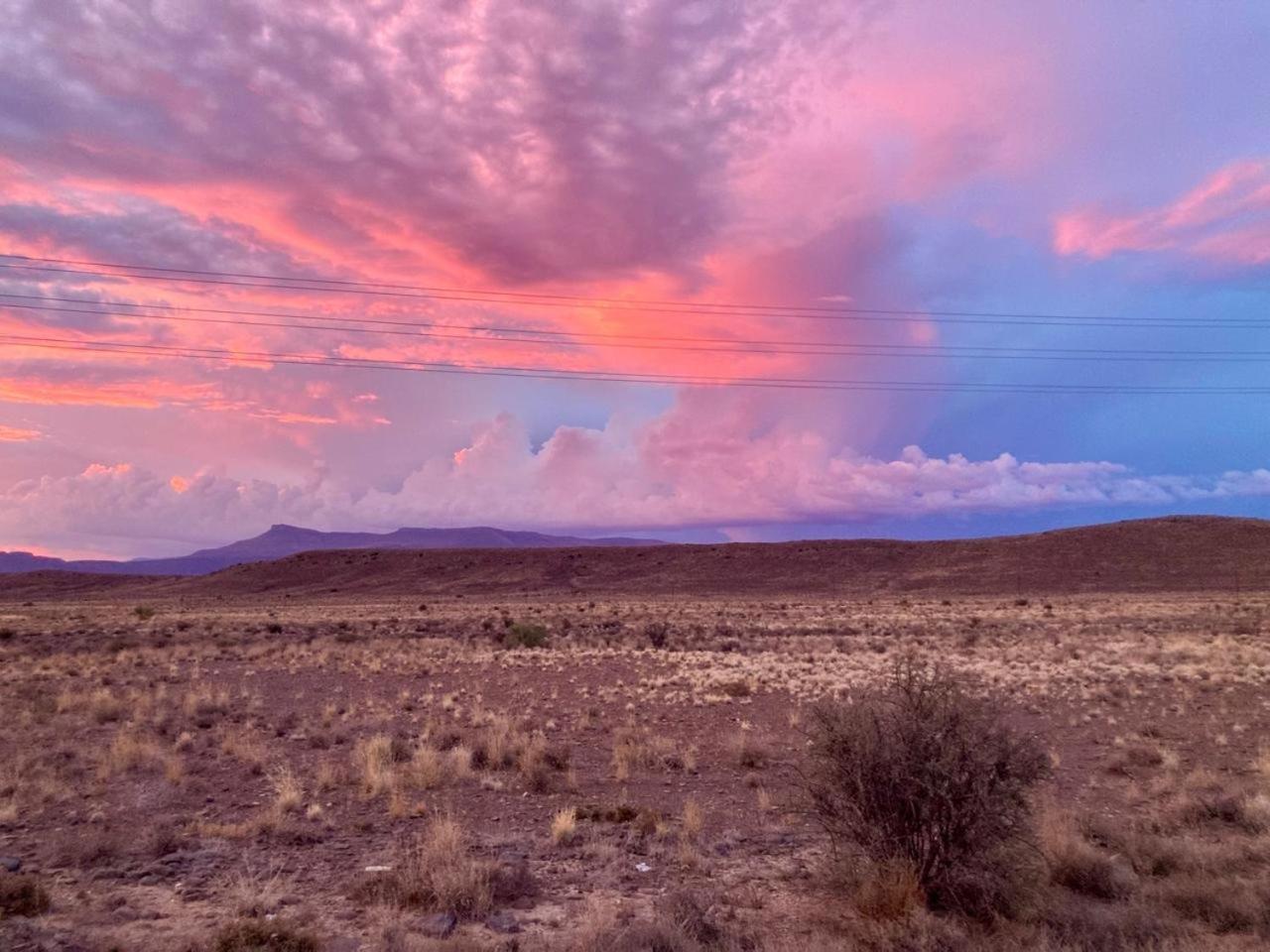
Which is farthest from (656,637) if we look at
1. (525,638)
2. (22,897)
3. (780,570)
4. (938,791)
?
(780,570)

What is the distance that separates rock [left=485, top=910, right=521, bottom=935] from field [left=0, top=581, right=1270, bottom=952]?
43mm

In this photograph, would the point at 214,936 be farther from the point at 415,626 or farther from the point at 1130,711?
the point at 415,626

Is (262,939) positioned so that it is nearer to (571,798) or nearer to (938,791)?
(571,798)

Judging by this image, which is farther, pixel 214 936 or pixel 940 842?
pixel 940 842

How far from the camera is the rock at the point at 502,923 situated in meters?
8.43

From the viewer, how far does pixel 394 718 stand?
2025cm

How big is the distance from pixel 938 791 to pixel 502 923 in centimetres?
444

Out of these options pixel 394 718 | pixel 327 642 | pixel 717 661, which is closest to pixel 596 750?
pixel 394 718

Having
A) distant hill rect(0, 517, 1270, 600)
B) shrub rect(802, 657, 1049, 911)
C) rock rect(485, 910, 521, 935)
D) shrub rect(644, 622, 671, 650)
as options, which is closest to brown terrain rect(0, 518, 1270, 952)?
rock rect(485, 910, 521, 935)

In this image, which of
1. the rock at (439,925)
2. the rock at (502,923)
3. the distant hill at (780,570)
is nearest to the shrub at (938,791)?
the rock at (502,923)

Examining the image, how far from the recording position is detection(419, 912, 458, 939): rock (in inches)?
324

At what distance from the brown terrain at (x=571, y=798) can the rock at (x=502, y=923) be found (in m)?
0.02

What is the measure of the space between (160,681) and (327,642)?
1522 centimetres

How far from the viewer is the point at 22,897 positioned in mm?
8711
